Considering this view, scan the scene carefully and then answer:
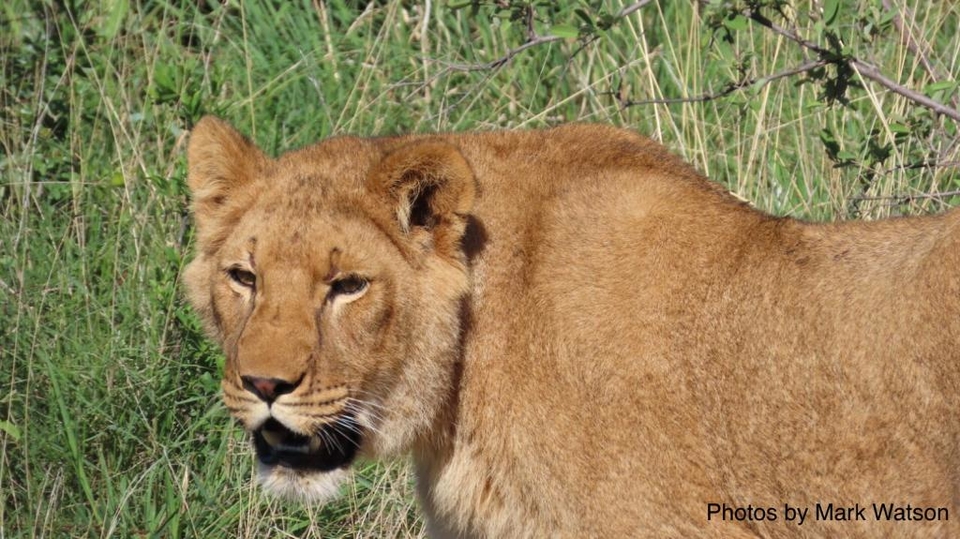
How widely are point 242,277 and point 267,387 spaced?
40cm

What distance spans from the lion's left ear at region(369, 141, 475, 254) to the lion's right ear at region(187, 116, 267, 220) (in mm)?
446

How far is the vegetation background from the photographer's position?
4719 millimetres

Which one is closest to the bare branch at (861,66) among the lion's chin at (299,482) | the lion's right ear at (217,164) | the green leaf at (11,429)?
the lion's right ear at (217,164)

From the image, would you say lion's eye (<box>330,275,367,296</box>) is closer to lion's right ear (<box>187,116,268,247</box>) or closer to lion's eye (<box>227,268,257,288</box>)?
lion's eye (<box>227,268,257,288</box>)

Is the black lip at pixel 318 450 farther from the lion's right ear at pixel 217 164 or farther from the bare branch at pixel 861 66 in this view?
the bare branch at pixel 861 66

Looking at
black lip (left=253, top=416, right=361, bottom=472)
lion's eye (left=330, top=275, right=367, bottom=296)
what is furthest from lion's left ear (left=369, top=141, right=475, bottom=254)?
black lip (left=253, top=416, right=361, bottom=472)

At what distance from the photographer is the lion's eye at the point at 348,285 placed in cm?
355

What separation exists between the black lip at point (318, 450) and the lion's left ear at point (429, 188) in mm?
566

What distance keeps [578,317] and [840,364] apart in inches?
27.2

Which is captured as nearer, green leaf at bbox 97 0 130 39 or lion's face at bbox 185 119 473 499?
lion's face at bbox 185 119 473 499

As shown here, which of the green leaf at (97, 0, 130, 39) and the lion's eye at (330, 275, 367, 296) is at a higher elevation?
the lion's eye at (330, 275, 367, 296)

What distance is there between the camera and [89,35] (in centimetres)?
689

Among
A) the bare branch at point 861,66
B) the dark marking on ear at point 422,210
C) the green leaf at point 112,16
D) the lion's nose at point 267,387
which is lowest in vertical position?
the lion's nose at point 267,387

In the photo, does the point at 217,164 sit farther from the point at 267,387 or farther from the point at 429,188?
the point at 267,387
